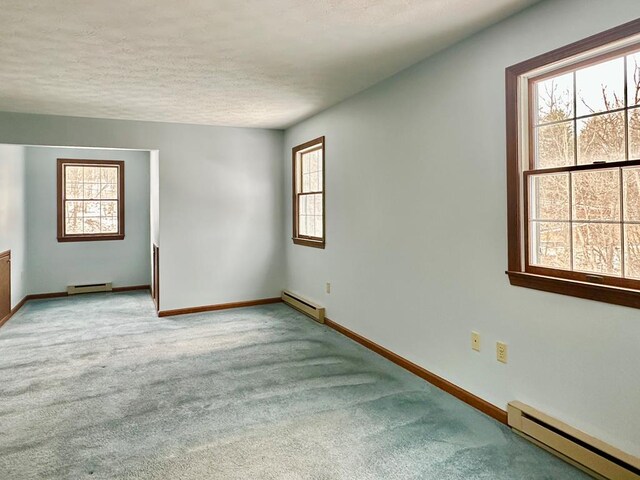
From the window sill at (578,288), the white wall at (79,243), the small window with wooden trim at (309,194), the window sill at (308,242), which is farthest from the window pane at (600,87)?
the white wall at (79,243)

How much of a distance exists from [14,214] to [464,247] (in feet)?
18.9

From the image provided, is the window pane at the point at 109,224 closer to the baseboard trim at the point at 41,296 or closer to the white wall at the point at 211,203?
the baseboard trim at the point at 41,296

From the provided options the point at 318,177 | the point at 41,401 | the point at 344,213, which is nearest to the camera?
the point at 41,401

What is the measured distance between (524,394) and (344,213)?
249 centimetres

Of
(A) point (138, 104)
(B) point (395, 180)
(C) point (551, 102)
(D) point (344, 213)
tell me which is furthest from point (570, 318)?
(A) point (138, 104)

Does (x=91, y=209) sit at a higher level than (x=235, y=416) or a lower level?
higher

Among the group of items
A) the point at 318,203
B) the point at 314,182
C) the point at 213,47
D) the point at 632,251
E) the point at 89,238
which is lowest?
the point at 632,251

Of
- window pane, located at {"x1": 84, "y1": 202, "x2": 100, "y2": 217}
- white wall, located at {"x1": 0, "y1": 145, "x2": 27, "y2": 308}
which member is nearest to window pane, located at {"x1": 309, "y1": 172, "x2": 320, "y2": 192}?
white wall, located at {"x1": 0, "y1": 145, "x2": 27, "y2": 308}

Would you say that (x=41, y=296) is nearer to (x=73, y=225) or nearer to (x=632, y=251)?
(x=73, y=225)

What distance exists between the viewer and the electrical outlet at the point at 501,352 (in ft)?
8.70

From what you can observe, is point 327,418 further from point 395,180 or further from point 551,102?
point 551,102

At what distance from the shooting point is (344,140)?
14.7 ft

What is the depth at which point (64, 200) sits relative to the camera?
268 inches

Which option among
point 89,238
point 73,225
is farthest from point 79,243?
point 73,225
